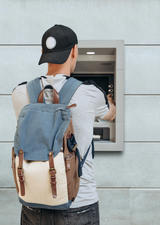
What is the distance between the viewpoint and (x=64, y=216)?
1.61 meters

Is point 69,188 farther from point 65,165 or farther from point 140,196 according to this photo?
point 140,196

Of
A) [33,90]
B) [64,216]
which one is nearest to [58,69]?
[33,90]

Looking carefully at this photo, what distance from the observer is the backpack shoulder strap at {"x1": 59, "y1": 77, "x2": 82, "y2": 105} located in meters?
1.63

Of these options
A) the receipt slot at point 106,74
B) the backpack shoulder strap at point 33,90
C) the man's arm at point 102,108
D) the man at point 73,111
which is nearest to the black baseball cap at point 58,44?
the man at point 73,111

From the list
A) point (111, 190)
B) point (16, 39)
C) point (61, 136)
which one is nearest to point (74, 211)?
point (61, 136)

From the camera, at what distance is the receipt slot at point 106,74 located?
4324mm

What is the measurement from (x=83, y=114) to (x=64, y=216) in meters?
0.48

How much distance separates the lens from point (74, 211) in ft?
5.37

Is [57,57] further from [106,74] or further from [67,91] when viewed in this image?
[106,74]

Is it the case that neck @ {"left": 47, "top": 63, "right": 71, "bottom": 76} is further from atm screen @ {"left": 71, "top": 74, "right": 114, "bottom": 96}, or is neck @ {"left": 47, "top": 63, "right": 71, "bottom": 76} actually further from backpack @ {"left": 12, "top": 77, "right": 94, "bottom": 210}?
atm screen @ {"left": 71, "top": 74, "right": 114, "bottom": 96}

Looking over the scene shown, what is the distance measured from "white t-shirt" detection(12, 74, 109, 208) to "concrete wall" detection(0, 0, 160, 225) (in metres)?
2.72

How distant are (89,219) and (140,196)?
114 inches

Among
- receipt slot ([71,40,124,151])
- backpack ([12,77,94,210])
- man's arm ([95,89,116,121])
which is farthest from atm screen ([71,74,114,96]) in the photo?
backpack ([12,77,94,210])

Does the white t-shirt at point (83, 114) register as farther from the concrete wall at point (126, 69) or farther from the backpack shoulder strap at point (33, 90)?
the concrete wall at point (126, 69)
